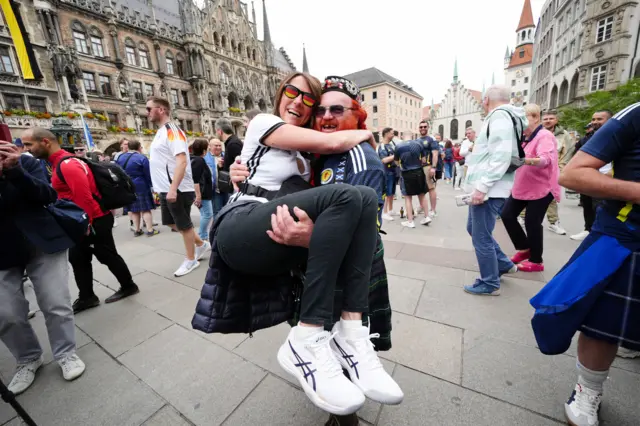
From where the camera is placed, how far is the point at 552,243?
15.1 feet

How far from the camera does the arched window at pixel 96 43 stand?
25109 millimetres

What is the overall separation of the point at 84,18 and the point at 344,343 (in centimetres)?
3669

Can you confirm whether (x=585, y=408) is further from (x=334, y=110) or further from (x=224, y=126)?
(x=224, y=126)

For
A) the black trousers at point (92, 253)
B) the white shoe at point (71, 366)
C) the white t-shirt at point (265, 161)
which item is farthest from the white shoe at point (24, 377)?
the white t-shirt at point (265, 161)

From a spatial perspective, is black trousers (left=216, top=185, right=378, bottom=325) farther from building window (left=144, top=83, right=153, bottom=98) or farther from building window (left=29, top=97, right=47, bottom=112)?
building window (left=144, top=83, right=153, bottom=98)

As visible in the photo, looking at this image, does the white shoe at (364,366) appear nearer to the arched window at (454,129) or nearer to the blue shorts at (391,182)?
the blue shorts at (391,182)

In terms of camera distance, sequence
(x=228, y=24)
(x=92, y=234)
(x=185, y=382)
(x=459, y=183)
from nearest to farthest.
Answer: (x=185, y=382)
(x=92, y=234)
(x=459, y=183)
(x=228, y=24)

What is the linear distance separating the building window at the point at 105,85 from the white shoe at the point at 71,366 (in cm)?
3183

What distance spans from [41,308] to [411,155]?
6204 mm

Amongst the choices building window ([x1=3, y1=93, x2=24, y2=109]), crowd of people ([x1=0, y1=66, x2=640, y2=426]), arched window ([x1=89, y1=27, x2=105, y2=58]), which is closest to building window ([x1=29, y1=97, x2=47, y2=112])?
building window ([x1=3, y1=93, x2=24, y2=109])

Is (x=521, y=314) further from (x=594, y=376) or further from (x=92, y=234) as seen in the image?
(x=92, y=234)

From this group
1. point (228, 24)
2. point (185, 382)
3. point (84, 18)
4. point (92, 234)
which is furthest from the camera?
point (228, 24)

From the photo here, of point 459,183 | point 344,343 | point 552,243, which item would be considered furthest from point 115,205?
point 459,183

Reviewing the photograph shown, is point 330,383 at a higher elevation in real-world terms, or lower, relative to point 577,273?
lower
